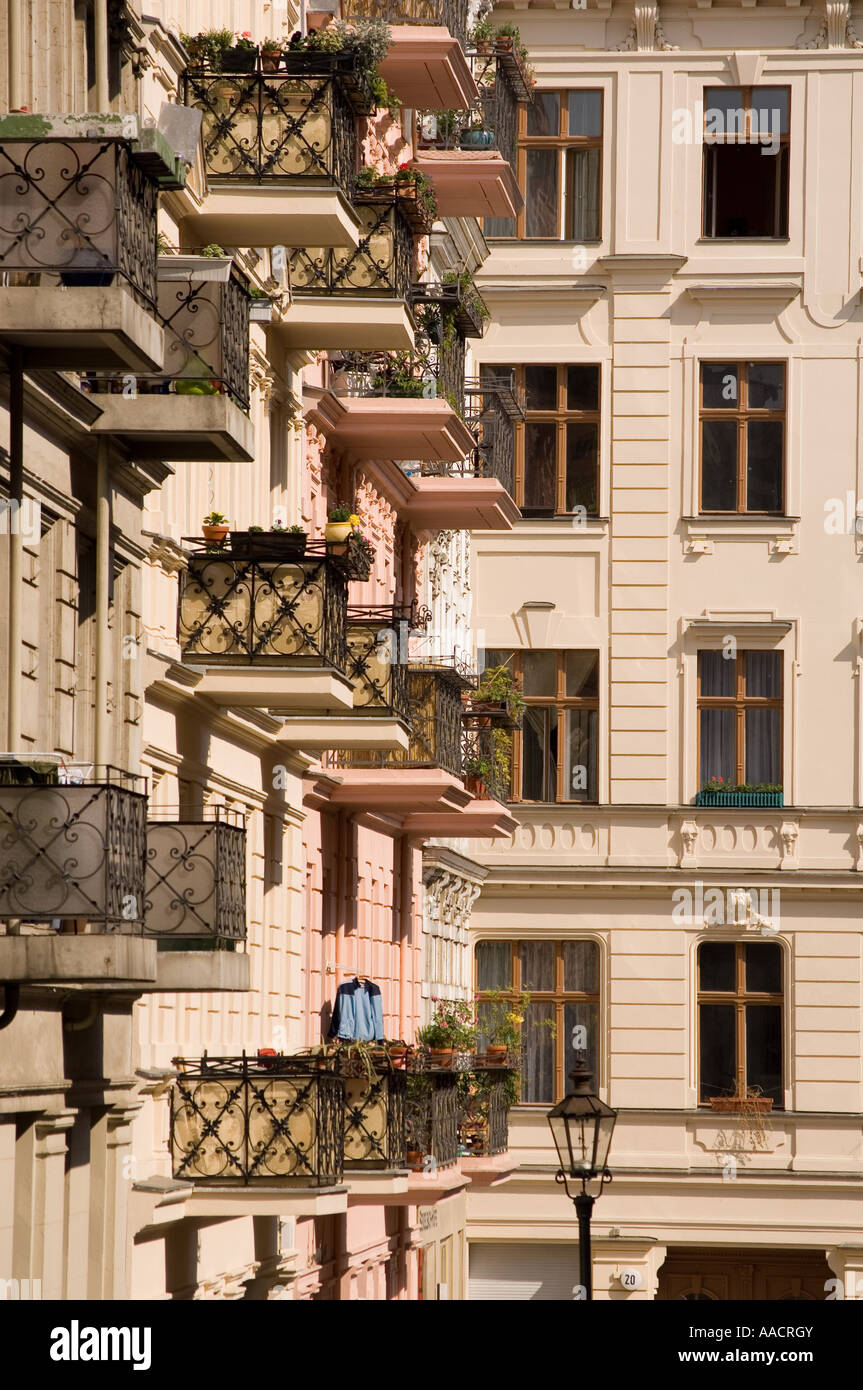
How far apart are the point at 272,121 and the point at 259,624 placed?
345 centimetres

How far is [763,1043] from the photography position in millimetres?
37594

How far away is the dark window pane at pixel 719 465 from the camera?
38.2 metres

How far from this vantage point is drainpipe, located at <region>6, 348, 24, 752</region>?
12.6 metres

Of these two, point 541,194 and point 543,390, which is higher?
point 541,194

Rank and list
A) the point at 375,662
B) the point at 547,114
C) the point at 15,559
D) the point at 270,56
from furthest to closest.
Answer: the point at 547,114 → the point at 375,662 → the point at 270,56 → the point at 15,559

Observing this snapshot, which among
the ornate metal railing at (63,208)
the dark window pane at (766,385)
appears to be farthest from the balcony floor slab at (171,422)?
the dark window pane at (766,385)

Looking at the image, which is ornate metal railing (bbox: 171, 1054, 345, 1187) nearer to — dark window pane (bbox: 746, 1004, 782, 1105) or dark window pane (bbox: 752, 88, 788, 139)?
dark window pane (bbox: 746, 1004, 782, 1105)

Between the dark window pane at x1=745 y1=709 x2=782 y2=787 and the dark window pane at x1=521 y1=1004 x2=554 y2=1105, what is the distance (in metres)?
4.08

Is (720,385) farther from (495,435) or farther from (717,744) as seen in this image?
(495,435)

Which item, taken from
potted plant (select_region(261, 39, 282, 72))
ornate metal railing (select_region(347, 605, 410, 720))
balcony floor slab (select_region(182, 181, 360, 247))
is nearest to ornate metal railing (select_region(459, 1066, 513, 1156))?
ornate metal railing (select_region(347, 605, 410, 720))

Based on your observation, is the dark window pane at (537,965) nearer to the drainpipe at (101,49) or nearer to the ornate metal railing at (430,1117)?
the ornate metal railing at (430,1117)

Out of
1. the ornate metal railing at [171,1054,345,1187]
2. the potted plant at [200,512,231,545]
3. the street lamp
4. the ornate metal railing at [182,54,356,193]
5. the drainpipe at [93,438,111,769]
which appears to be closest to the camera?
the drainpipe at [93,438,111,769]

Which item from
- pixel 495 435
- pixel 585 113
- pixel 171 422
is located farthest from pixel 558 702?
pixel 171 422
